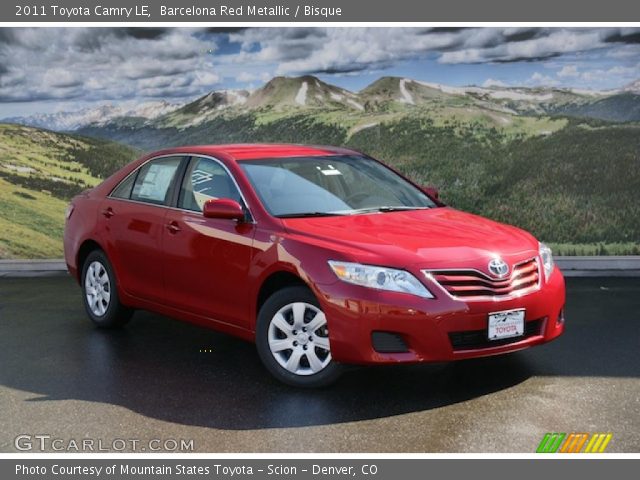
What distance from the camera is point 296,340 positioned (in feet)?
20.7

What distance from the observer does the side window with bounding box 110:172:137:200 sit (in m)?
8.13

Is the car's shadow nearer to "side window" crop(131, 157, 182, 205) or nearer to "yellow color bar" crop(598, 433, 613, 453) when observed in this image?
"yellow color bar" crop(598, 433, 613, 453)

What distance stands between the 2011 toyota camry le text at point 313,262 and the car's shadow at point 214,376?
27cm

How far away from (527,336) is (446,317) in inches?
28.6

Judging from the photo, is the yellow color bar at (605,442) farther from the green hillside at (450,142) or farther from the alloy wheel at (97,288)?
the green hillside at (450,142)

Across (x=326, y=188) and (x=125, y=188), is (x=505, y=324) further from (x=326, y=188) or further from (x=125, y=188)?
(x=125, y=188)

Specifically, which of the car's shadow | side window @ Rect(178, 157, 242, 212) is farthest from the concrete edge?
side window @ Rect(178, 157, 242, 212)

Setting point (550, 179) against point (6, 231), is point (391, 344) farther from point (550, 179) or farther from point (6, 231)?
point (6, 231)

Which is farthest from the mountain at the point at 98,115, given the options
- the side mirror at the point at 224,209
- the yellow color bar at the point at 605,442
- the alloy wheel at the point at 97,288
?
the yellow color bar at the point at 605,442

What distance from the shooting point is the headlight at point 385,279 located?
5.89 metres

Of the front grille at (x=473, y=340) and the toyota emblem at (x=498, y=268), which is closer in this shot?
the front grille at (x=473, y=340)

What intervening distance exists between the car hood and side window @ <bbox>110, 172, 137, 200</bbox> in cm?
202

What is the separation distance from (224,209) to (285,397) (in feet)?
4.36

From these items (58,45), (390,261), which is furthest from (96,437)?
(58,45)
